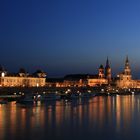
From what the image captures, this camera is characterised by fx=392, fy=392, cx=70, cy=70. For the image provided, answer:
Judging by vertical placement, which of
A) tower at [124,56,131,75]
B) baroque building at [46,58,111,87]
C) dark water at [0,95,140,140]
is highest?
tower at [124,56,131,75]

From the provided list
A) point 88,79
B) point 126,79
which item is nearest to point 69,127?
point 88,79

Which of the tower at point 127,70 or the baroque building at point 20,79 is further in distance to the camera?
the tower at point 127,70

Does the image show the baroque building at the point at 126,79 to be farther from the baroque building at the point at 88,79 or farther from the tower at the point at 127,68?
the baroque building at the point at 88,79

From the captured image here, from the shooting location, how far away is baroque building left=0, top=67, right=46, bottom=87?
95000mm

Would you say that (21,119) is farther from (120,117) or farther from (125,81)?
(125,81)

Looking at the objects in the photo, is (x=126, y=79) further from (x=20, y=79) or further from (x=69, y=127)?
(x=69, y=127)

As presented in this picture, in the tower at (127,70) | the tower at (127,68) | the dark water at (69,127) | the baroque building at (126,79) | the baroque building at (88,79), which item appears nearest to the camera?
the dark water at (69,127)

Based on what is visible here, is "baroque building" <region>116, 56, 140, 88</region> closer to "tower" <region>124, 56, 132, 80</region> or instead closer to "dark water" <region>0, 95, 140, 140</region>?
"tower" <region>124, 56, 132, 80</region>

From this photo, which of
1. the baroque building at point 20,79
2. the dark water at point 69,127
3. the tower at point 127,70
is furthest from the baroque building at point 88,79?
the dark water at point 69,127

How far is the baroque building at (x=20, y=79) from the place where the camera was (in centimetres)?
9500

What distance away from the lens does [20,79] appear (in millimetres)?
101250

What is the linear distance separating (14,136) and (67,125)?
20.0 feet

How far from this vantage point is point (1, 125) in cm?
2842

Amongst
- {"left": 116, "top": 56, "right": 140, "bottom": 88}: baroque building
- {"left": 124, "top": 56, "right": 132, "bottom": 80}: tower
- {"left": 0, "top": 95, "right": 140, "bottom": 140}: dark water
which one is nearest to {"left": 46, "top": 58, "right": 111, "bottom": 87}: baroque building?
{"left": 116, "top": 56, "right": 140, "bottom": 88}: baroque building
